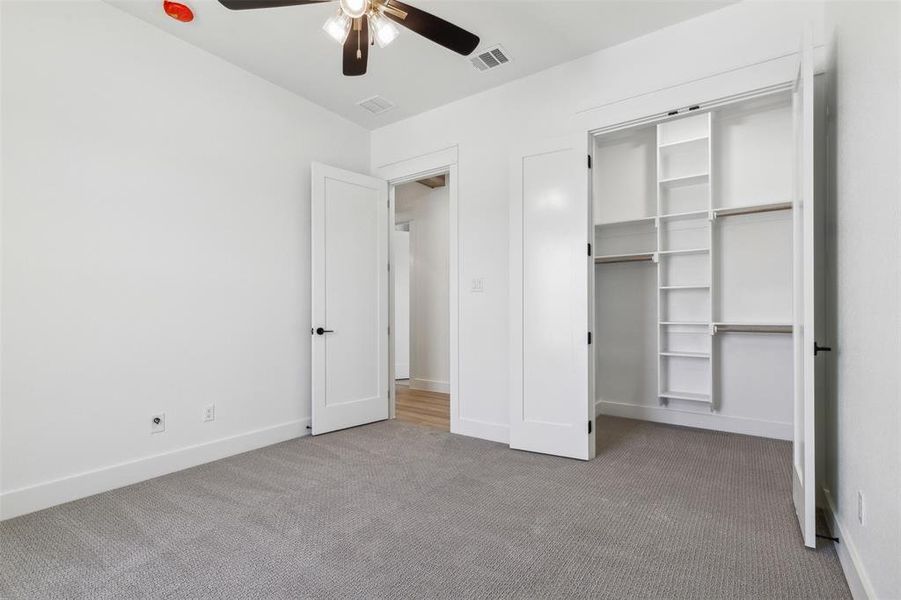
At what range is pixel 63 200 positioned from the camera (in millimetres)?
2506

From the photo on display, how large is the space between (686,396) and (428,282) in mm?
Result: 3343

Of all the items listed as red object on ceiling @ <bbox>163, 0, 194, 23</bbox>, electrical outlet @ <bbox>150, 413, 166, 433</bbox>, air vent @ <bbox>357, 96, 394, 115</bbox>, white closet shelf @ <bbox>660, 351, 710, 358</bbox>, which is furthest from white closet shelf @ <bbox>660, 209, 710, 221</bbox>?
electrical outlet @ <bbox>150, 413, 166, 433</bbox>

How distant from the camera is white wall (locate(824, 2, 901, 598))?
126cm

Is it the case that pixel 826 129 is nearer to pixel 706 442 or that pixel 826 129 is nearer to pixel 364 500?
pixel 706 442

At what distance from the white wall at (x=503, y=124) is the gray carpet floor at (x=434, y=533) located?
86 centimetres

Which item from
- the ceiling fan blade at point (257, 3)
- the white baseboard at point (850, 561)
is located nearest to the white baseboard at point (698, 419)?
the white baseboard at point (850, 561)

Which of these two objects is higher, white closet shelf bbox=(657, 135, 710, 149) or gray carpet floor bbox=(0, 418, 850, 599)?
white closet shelf bbox=(657, 135, 710, 149)

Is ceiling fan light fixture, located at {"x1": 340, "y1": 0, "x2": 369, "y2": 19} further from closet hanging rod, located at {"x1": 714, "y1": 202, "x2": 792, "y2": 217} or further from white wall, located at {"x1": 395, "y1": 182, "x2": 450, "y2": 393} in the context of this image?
white wall, located at {"x1": 395, "y1": 182, "x2": 450, "y2": 393}

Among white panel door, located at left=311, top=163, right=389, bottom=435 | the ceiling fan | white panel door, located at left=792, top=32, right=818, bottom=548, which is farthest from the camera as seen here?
white panel door, located at left=311, top=163, right=389, bottom=435

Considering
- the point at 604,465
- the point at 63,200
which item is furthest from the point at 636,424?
the point at 63,200

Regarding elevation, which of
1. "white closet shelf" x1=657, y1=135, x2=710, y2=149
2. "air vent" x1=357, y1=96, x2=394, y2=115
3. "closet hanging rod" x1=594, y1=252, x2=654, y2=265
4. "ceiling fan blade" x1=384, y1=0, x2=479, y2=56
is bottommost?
"closet hanging rod" x1=594, y1=252, x2=654, y2=265

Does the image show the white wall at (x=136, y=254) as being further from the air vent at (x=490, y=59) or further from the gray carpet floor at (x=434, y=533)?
the air vent at (x=490, y=59)

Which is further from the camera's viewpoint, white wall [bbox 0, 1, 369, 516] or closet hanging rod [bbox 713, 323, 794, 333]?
closet hanging rod [bbox 713, 323, 794, 333]

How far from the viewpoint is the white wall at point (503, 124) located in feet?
9.23
